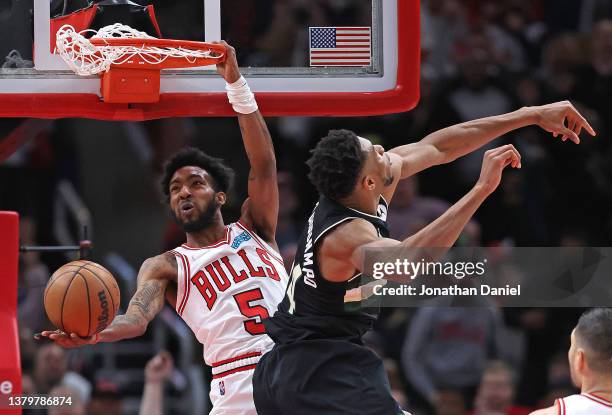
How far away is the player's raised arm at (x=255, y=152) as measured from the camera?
21.2 ft

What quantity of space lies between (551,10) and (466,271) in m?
2.98

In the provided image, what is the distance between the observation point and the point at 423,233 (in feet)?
17.1

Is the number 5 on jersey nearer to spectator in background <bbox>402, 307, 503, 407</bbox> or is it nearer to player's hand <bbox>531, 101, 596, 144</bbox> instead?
player's hand <bbox>531, 101, 596, 144</bbox>

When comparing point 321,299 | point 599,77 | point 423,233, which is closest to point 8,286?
point 321,299

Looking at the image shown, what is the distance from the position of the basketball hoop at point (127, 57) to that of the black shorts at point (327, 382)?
5.66ft

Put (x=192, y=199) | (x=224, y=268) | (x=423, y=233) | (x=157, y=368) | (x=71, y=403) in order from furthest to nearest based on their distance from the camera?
1. (x=71, y=403)
2. (x=157, y=368)
3. (x=192, y=199)
4. (x=224, y=268)
5. (x=423, y=233)

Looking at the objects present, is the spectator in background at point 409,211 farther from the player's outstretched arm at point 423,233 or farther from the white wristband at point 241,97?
the player's outstretched arm at point 423,233

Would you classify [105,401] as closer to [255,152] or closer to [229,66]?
[255,152]

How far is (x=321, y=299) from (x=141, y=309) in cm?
116

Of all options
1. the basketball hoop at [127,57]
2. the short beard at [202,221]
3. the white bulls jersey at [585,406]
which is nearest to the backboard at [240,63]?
the basketball hoop at [127,57]

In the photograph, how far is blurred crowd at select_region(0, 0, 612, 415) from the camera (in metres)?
9.05

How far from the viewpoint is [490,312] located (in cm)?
920

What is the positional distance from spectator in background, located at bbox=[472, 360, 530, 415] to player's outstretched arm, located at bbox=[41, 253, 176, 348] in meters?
3.05

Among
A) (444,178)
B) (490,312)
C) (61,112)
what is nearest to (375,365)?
(61,112)
